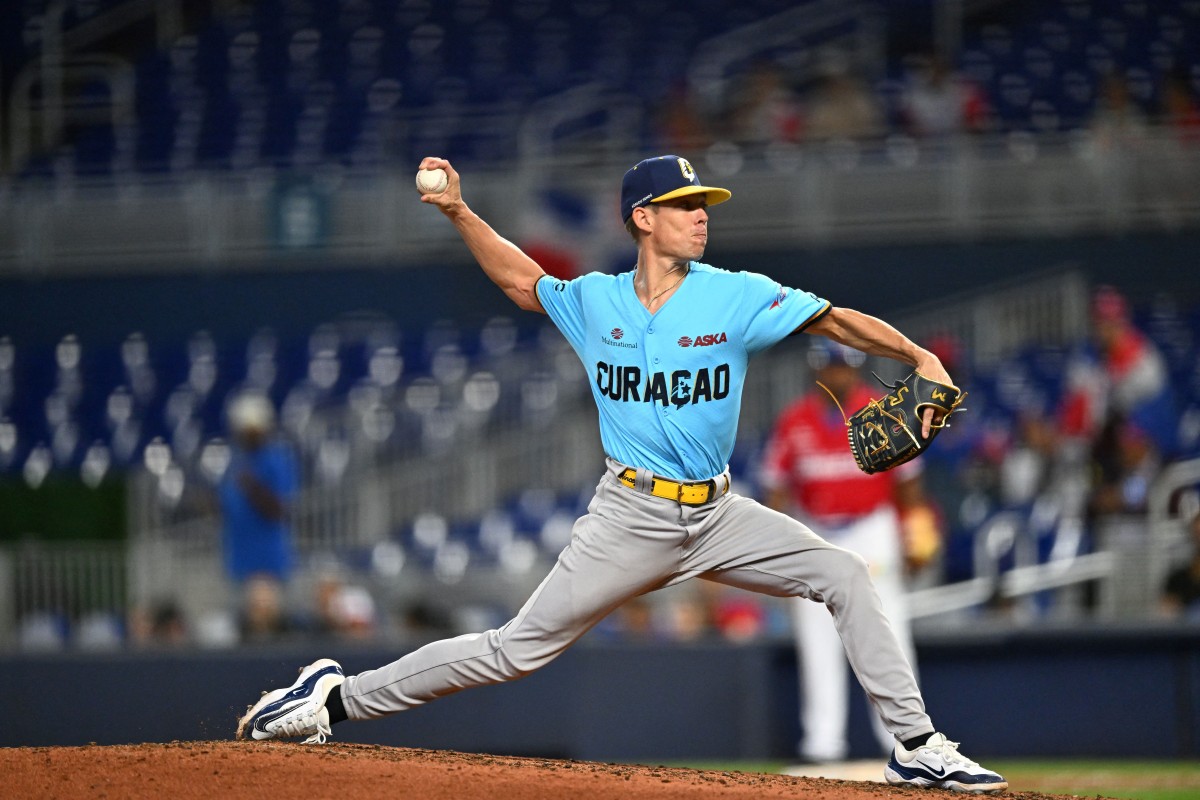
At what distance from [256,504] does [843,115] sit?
743 centimetres

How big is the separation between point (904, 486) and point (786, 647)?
1153 mm

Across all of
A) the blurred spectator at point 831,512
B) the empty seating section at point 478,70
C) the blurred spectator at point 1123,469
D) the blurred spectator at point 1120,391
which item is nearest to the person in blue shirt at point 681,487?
the blurred spectator at point 831,512

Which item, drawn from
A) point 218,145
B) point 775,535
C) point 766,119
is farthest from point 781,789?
point 218,145

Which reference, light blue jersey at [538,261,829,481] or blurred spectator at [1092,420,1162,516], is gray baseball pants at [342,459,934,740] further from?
blurred spectator at [1092,420,1162,516]

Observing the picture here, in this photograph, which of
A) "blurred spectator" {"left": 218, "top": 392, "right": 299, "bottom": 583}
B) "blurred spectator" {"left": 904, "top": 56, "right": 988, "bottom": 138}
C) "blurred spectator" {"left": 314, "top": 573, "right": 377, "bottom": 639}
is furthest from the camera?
"blurred spectator" {"left": 904, "top": 56, "right": 988, "bottom": 138}

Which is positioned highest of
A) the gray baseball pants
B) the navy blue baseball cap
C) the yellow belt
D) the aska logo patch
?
the navy blue baseball cap

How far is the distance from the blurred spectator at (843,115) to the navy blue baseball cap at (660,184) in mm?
10444

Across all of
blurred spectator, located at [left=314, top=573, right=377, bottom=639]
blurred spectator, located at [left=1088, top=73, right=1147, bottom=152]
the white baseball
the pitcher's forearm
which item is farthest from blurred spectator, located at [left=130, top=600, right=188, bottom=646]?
blurred spectator, located at [left=1088, top=73, right=1147, bottom=152]

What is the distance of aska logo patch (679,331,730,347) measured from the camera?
16.6 ft

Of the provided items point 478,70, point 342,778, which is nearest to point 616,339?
point 342,778

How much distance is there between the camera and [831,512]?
820cm

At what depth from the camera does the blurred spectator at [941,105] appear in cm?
1537

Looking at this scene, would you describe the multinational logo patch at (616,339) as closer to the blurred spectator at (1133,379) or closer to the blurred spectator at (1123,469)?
the blurred spectator at (1123,469)

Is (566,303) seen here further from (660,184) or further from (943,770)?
(943,770)
